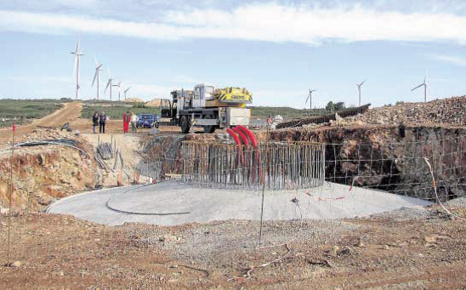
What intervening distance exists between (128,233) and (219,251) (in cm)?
248

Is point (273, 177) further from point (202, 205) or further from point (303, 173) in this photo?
point (202, 205)

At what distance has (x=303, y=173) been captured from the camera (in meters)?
13.3

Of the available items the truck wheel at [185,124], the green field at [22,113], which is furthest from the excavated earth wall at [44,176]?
the green field at [22,113]

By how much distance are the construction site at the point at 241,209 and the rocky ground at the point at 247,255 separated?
28 millimetres

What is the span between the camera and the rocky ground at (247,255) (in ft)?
19.9

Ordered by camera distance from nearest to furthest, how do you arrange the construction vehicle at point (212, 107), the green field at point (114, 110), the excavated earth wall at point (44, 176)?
the excavated earth wall at point (44, 176), the construction vehicle at point (212, 107), the green field at point (114, 110)

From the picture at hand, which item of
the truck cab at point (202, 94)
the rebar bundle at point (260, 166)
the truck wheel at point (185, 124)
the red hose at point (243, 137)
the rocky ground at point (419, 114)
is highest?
the truck cab at point (202, 94)

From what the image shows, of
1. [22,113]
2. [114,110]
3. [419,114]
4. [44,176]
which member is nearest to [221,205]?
[44,176]

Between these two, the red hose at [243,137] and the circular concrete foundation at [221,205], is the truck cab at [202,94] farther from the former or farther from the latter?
the red hose at [243,137]

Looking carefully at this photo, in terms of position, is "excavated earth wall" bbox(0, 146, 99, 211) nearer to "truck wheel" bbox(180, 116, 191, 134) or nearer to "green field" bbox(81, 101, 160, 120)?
"truck wheel" bbox(180, 116, 191, 134)

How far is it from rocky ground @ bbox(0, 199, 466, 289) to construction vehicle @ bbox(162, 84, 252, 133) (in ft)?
38.2

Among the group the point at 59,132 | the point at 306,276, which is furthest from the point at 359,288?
the point at 59,132

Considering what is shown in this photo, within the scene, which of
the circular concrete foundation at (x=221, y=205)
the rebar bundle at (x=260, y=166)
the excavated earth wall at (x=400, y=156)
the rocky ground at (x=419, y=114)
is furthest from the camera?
the rocky ground at (x=419, y=114)

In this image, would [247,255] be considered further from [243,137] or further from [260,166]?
[243,137]
